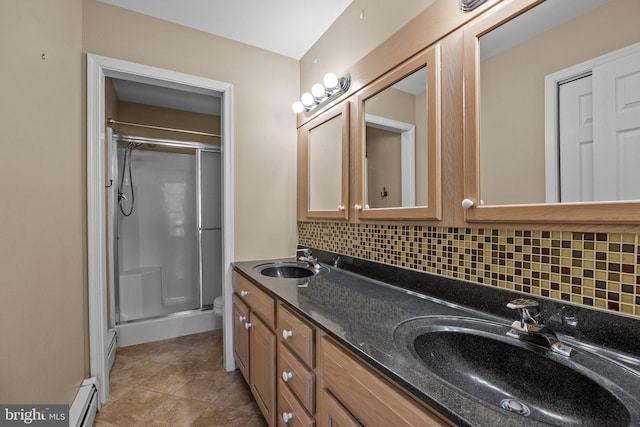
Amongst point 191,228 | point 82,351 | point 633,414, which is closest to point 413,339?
point 633,414

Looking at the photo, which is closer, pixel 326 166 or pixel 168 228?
pixel 326 166

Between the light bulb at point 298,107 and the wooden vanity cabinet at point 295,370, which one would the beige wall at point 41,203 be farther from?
the light bulb at point 298,107

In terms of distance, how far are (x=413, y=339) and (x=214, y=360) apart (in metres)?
1.97

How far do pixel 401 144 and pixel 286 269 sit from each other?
1173 mm

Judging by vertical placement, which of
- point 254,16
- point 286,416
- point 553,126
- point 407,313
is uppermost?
point 254,16

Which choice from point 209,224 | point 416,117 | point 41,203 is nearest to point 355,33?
point 416,117

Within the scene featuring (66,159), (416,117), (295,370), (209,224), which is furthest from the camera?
(209,224)

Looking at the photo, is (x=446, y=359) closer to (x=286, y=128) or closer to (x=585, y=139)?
(x=585, y=139)

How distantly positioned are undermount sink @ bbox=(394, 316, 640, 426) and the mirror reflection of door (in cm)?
42

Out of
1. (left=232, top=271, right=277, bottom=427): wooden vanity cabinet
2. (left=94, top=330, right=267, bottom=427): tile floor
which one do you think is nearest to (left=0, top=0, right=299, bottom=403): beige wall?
(left=94, top=330, right=267, bottom=427): tile floor

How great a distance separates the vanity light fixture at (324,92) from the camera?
1.71 m

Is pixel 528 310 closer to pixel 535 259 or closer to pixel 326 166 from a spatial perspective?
pixel 535 259

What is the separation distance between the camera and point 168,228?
3.25m

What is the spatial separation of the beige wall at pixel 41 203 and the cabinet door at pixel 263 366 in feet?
2.81
